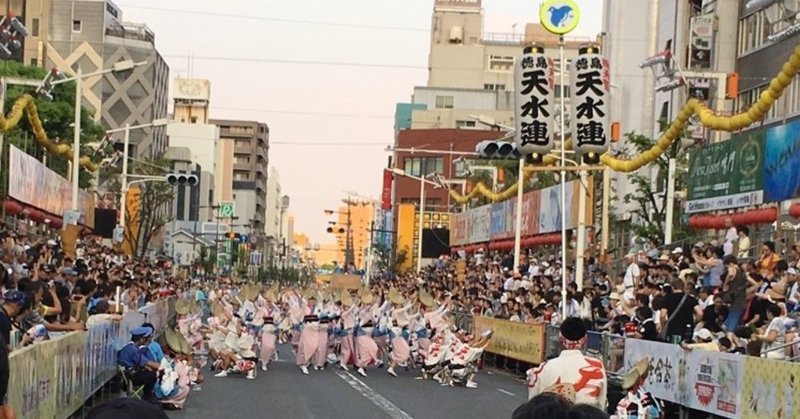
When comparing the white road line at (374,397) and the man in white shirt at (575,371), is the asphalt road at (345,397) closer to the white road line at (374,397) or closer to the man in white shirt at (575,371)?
the white road line at (374,397)

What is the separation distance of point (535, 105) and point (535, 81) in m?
0.53

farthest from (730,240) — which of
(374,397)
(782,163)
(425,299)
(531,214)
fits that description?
(531,214)

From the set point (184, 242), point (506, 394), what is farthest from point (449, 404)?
point (184, 242)

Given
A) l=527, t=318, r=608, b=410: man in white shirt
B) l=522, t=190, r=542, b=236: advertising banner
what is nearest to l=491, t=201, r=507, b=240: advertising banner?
l=522, t=190, r=542, b=236: advertising banner

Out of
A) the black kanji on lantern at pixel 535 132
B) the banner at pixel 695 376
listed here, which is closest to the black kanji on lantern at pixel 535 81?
the black kanji on lantern at pixel 535 132

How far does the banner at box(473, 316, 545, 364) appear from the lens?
32.9m

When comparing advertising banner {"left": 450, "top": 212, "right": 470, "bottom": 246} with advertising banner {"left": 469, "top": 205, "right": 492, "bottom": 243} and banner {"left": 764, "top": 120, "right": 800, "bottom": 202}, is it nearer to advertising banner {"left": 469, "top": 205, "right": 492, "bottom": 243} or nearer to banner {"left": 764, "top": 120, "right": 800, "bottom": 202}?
advertising banner {"left": 469, "top": 205, "right": 492, "bottom": 243}

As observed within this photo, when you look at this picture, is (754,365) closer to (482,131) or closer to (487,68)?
(482,131)

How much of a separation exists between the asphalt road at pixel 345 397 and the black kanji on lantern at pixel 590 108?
579 centimetres

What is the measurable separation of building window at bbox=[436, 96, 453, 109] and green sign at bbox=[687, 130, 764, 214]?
101312 millimetres

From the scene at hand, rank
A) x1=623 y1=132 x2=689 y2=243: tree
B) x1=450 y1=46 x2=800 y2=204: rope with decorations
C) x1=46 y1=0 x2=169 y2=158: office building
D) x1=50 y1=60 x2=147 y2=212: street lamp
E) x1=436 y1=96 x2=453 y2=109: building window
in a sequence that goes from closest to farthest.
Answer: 1. x1=450 y1=46 x2=800 y2=204: rope with decorations
2. x1=50 y1=60 x2=147 y2=212: street lamp
3. x1=623 y1=132 x2=689 y2=243: tree
4. x1=46 y1=0 x2=169 y2=158: office building
5. x1=436 y1=96 x2=453 y2=109: building window

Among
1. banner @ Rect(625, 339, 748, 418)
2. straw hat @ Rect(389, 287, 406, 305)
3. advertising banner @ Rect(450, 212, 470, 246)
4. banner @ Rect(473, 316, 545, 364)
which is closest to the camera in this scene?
banner @ Rect(625, 339, 748, 418)

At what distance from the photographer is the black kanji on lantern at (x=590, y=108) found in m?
31.0

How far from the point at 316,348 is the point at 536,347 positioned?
5751 millimetres
